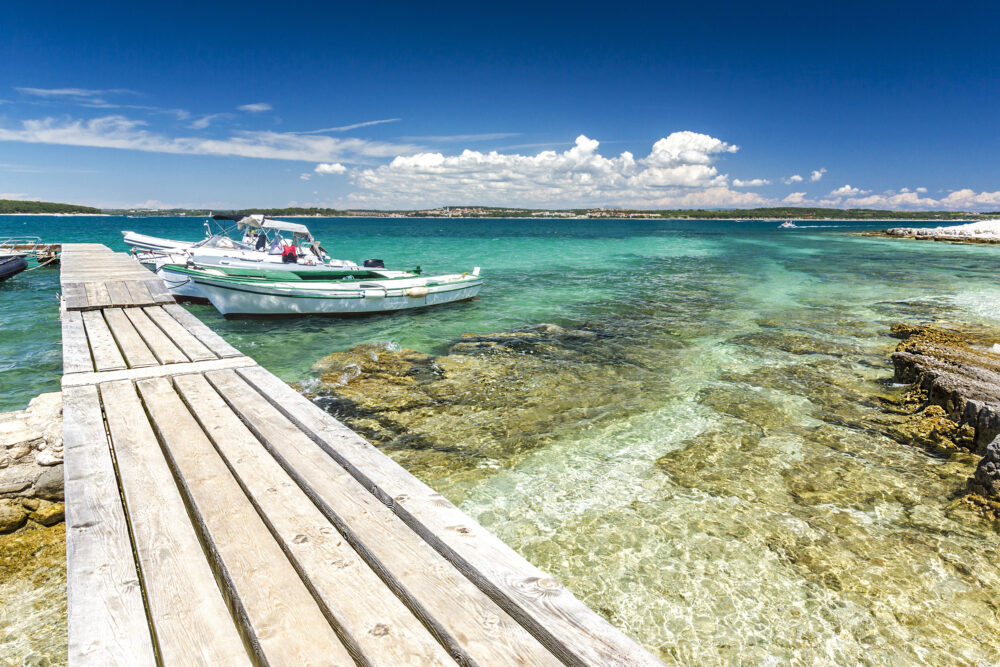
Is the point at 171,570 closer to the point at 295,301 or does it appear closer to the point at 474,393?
the point at 474,393

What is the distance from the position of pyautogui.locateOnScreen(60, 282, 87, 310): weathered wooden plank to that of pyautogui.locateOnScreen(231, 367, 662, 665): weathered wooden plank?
7.95 m

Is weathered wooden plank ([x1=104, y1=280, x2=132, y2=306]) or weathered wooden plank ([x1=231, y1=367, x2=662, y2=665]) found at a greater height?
weathered wooden plank ([x1=104, y1=280, x2=132, y2=306])

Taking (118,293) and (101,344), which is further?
(118,293)

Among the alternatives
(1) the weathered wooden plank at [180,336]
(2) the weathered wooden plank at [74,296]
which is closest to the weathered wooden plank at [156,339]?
(1) the weathered wooden plank at [180,336]

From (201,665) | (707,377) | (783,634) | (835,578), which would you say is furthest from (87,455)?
(707,377)

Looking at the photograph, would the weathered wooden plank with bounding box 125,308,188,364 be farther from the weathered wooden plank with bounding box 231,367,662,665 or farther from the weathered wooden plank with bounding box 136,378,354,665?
the weathered wooden plank with bounding box 231,367,662,665

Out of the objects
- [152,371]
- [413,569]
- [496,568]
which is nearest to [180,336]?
[152,371]

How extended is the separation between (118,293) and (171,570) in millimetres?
9997

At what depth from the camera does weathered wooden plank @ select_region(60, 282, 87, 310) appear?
29.1 feet

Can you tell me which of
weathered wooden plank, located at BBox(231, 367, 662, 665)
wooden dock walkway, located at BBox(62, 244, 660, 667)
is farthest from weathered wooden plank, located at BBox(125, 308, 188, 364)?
weathered wooden plank, located at BBox(231, 367, 662, 665)

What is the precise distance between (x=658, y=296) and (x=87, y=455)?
20335mm

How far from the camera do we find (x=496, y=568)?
8.16ft

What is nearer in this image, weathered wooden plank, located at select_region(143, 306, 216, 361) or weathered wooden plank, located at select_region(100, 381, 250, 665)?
weathered wooden plank, located at select_region(100, 381, 250, 665)

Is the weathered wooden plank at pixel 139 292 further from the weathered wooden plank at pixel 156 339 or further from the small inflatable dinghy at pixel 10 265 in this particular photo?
the small inflatable dinghy at pixel 10 265
